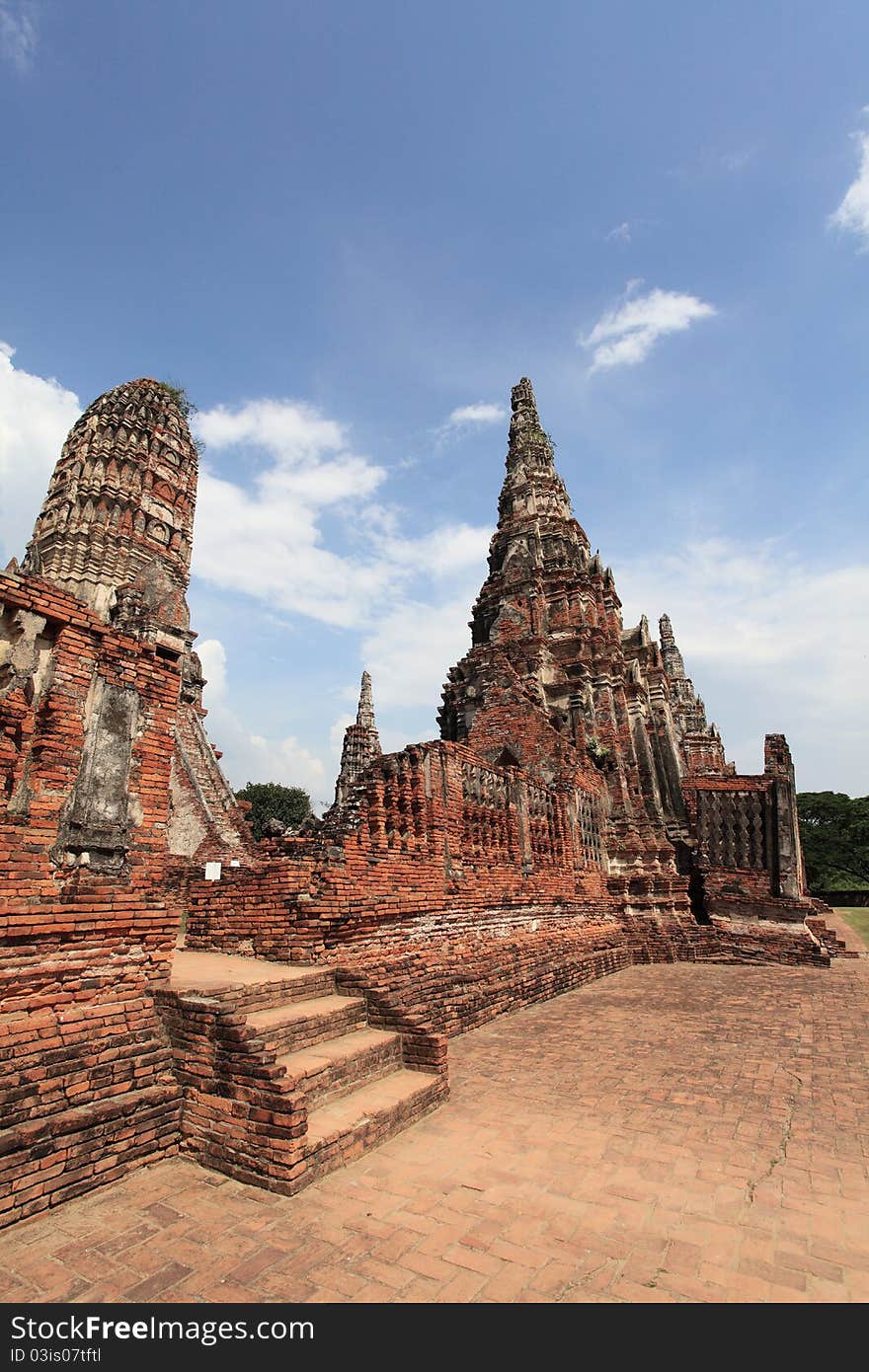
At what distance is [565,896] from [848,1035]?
609 centimetres

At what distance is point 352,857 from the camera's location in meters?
7.40

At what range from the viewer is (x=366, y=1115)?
14.1 ft

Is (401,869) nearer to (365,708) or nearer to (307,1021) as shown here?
(307,1021)

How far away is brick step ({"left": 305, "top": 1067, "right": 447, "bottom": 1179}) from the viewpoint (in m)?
3.90

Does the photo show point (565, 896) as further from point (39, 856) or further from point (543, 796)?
point (39, 856)

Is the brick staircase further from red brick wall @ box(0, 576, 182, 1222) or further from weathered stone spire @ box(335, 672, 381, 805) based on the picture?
weathered stone spire @ box(335, 672, 381, 805)

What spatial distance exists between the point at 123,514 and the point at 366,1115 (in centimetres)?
2164

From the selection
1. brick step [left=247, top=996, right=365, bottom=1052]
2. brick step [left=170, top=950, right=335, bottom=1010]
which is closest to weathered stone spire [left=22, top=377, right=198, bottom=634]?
brick step [left=170, top=950, right=335, bottom=1010]

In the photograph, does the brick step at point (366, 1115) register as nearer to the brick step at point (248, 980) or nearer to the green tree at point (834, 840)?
the brick step at point (248, 980)

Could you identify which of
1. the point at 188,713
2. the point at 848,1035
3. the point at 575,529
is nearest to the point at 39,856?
the point at 848,1035

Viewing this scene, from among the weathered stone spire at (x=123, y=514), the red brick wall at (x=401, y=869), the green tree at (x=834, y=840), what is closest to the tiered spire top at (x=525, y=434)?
the weathered stone spire at (x=123, y=514)

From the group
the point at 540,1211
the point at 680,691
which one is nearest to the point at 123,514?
the point at 540,1211

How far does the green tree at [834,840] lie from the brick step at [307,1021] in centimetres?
4408

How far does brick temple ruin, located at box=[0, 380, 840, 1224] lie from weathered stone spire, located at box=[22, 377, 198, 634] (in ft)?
7.06
